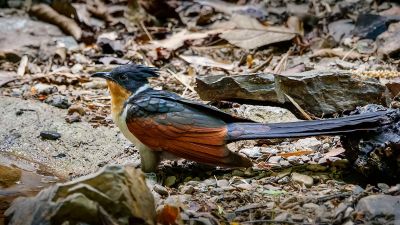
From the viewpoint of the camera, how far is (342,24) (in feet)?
25.9

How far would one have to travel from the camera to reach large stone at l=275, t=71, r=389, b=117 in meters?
5.15

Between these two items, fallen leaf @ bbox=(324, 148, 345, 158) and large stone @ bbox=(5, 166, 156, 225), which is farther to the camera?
fallen leaf @ bbox=(324, 148, 345, 158)

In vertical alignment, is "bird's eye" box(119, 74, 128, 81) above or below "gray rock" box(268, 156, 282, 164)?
above

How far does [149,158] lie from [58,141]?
4.11 ft

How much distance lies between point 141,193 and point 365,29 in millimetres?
5086

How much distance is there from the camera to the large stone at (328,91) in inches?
203

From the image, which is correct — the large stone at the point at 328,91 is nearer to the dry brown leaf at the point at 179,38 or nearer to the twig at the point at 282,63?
the twig at the point at 282,63

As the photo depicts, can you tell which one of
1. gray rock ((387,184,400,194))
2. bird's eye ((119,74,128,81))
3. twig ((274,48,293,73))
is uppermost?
gray rock ((387,184,400,194))

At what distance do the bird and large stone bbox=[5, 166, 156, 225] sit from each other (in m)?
1.14

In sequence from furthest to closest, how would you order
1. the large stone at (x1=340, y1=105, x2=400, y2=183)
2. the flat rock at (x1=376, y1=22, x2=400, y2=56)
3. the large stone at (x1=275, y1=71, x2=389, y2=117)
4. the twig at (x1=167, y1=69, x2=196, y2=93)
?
the flat rock at (x1=376, y1=22, x2=400, y2=56) → the twig at (x1=167, y1=69, x2=196, y2=93) → the large stone at (x1=275, y1=71, x2=389, y2=117) → the large stone at (x1=340, y1=105, x2=400, y2=183)

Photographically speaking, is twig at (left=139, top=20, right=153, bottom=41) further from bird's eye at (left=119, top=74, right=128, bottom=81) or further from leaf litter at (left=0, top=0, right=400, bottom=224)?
bird's eye at (left=119, top=74, right=128, bottom=81)

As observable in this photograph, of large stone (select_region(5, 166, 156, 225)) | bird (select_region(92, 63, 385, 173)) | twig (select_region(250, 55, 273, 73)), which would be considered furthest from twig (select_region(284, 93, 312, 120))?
large stone (select_region(5, 166, 156, 225))

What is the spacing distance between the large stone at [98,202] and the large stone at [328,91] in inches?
94.2

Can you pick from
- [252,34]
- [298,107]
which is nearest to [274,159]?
[298,107]
